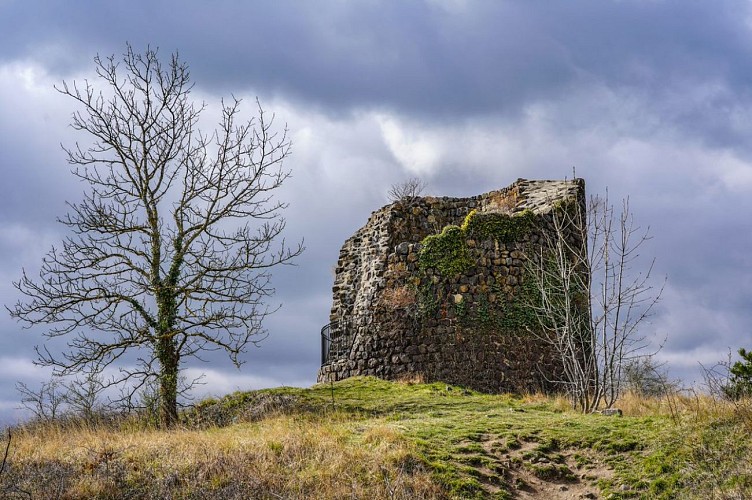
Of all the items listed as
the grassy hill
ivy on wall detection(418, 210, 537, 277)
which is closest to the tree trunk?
the grassy hill

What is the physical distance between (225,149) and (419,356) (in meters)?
7.02

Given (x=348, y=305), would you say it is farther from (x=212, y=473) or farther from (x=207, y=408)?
(x=212, y=473)

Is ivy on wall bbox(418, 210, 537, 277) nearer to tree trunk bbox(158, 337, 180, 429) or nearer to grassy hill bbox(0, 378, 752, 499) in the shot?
tree trunk bbox(158, 337, 180, 429)

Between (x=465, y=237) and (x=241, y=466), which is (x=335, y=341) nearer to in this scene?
(x=465, y=237)

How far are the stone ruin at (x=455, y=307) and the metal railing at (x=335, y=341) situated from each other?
0.04m

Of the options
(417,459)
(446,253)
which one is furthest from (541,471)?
(446,253)

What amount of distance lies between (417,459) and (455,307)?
10.1 meters

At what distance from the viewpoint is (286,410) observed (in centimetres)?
1546

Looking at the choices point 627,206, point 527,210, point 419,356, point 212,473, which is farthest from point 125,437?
point 527,210

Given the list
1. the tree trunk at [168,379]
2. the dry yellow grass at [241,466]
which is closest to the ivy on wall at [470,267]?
the tree trunk at [168,379]

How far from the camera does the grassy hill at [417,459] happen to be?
938cm

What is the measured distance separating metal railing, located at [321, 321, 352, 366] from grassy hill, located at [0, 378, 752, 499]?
27.9 feet

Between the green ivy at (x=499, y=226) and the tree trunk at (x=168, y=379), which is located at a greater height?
the green ivy at (x=499, y=226)

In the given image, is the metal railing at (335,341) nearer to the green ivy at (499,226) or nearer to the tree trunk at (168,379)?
the green ivy at (499,226)
